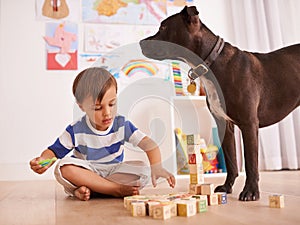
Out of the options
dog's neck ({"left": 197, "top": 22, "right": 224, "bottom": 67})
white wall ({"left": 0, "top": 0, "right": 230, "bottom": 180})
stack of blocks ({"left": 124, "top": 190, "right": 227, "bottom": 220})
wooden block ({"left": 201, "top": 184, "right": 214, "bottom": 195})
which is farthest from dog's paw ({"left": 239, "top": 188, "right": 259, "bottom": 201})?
white wall ({"left": 0, "top": 0, "right": 230, "bottom": 180})

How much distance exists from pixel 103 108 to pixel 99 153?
0.17 m

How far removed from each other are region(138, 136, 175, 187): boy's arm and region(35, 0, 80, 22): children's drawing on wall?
1.69 meters

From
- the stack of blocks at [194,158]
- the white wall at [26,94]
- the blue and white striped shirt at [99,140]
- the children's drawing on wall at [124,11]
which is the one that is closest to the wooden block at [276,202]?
the stack of blocks at [194,158]

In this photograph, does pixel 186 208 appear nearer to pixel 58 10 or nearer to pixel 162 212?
pixel 162 212

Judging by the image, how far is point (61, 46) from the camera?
2.60 metres

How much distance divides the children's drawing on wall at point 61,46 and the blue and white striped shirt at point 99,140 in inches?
54.8

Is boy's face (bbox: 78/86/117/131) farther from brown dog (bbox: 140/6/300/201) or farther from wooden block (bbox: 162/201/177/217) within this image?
wooden block (bbox: 162/201/177/217)

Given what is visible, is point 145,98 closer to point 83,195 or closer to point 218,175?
point 83,195

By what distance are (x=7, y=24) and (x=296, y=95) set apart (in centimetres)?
202

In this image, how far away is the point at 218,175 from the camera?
240cm

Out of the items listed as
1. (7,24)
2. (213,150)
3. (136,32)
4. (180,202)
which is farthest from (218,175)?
(7,24)

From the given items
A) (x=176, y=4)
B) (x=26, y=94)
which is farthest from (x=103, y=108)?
(x=176, y=4)

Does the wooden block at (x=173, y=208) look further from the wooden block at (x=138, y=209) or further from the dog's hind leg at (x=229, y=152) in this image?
the dog's hind leg at (x=229, y=152)

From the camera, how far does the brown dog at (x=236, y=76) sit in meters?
1.19
